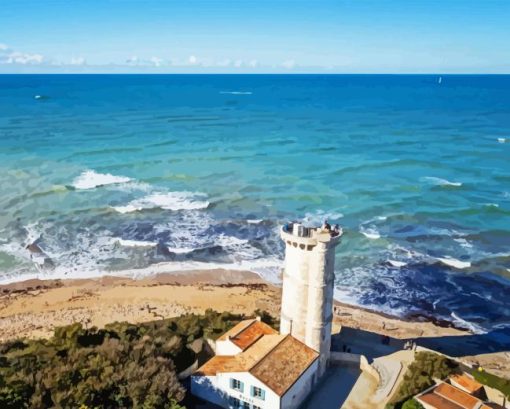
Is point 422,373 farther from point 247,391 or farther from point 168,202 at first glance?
point 168,202

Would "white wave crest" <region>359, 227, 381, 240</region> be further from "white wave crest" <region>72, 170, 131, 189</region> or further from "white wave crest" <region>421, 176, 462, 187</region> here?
"white wave crest" <region>72, 170, 131, 189</region>

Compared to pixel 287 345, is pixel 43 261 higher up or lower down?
lower down

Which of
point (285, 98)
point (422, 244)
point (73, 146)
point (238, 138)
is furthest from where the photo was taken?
point (285, 98)

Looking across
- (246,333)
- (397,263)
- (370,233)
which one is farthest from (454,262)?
(246,333)

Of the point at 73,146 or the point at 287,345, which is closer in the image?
the point at 287,345

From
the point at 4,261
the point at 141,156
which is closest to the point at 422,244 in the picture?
the point at 4,261

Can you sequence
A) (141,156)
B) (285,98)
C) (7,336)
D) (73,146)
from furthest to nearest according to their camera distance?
1. (285,98)
2. (73,146)
3. (141,156)
4. (7,336)

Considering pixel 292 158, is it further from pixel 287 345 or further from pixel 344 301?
pixel 287 345
